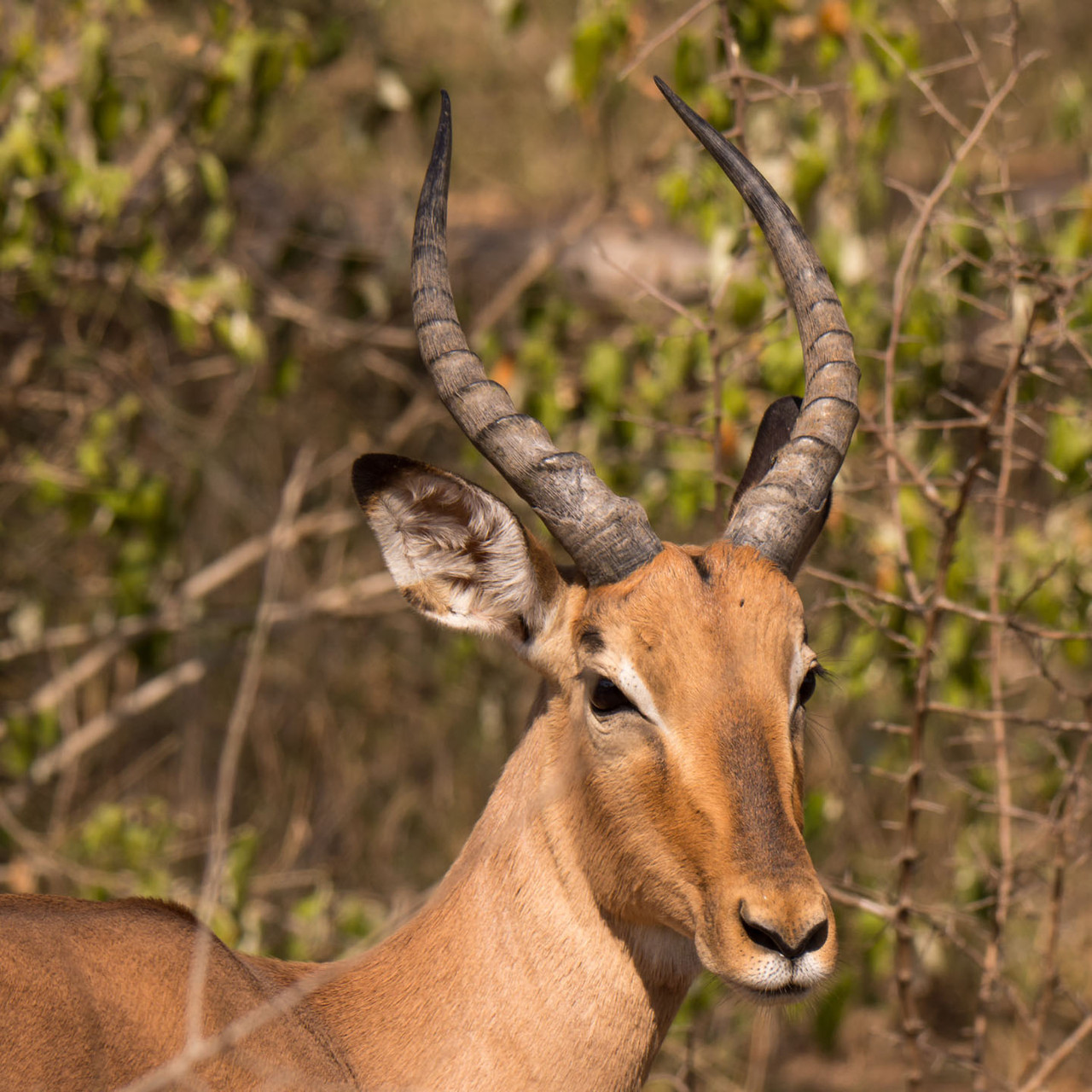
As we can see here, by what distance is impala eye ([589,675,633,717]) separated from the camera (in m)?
3.51

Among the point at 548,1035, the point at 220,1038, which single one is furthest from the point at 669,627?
the point at 220,1038

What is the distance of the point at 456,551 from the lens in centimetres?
389

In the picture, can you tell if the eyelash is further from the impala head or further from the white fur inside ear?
the white fur inside ear

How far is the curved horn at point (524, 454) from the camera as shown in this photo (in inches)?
142

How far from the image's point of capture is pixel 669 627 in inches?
136

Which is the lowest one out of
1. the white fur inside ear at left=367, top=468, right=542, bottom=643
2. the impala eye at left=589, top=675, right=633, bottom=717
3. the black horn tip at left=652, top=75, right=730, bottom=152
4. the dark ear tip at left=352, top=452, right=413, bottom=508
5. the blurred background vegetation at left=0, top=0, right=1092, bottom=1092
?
the blurred background vegetation at left=0, top=0, right=1092, bottom=1092

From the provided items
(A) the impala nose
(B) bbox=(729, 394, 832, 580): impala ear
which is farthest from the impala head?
(B) bbox=(729, 394, 832, 580): impala ear

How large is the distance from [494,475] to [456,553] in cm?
408

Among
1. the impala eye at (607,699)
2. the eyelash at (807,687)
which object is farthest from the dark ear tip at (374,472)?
the eyelash at (807,687)

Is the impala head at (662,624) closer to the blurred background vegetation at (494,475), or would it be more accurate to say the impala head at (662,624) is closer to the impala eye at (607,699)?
the impala eye at (607,699)

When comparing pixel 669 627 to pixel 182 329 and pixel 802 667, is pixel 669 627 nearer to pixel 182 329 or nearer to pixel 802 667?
pixel 802 667

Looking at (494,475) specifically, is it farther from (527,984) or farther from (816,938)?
(816,938)

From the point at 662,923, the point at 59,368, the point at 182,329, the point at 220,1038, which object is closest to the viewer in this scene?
the point at 220,1038

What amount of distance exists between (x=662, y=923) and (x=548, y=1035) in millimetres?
413
